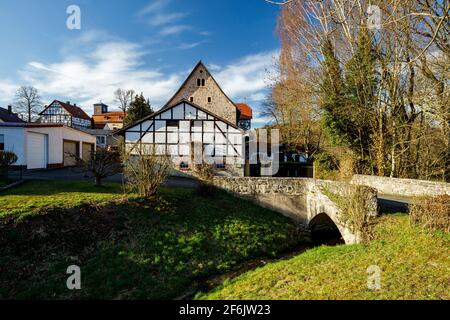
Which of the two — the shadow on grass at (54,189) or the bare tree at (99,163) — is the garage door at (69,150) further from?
the bare tree at (99,163)

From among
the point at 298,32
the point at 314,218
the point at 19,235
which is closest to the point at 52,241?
the point at 19,235

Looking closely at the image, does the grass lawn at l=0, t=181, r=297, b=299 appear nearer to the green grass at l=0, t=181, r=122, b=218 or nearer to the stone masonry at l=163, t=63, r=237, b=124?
the green grass at l=0, t=181, r=122, b=218

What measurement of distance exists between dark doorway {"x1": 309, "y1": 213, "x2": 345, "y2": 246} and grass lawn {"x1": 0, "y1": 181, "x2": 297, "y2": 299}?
158 cm

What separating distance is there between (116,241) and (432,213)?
9.40 metres

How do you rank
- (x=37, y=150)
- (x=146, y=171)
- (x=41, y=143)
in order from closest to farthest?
(x=146, y=171)
(x=37, y=150)
(x=41, y=143)

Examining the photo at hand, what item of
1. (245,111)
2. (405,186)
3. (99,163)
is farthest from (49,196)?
(245,111)

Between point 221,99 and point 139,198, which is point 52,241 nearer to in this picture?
point 139,198

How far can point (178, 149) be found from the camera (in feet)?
62.5

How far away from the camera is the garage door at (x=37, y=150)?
17094 mm

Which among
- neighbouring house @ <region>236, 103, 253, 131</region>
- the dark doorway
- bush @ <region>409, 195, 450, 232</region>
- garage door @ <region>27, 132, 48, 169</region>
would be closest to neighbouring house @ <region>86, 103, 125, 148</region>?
neighbouring house @ <region>236, 103, 253, 131</region>

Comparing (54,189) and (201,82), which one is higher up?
(201,82)

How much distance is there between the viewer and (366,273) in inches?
221

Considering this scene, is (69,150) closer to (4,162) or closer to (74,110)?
(4,162)

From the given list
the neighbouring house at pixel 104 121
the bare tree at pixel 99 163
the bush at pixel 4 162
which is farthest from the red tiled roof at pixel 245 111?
the bush at pixel 4 162
